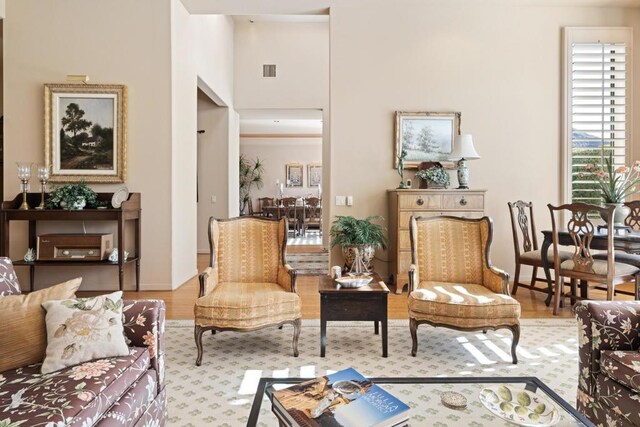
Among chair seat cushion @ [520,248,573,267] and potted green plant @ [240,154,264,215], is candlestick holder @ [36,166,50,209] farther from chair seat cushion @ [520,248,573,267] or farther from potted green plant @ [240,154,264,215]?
potted green plant @ [240,154,264,215]

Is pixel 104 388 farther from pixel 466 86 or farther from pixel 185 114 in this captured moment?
pixel 466 86

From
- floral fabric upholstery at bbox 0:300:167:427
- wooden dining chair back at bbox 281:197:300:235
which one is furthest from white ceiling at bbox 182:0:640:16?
wooden dining chair back at bbox 281:197:300:235

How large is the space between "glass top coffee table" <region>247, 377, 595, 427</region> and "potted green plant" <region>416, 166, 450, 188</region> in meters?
3.39

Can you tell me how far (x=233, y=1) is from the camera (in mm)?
5008

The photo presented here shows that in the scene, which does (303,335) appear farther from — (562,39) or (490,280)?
(562,39)

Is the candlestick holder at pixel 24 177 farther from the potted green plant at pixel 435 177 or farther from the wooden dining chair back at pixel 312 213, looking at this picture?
the wooden dining chair back at pixel 312 213

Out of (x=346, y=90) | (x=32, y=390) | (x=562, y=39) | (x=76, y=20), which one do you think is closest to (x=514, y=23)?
(x=562, y=39)

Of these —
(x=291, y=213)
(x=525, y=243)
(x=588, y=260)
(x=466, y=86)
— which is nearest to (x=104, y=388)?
(x=588, y=260)

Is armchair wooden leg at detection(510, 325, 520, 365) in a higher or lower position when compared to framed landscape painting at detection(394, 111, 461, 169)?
lower

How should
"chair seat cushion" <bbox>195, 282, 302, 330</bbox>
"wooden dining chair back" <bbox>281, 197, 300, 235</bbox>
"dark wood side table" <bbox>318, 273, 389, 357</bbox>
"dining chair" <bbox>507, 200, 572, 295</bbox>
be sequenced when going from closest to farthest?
"chair seat cushion" <bbox>195, 282, 302, 330</bbox> < "dark wood side table" <bbox>318, 273, 389, 357</bbox> < "dining chair" <bbox>507, 200, 572, 295</bbox> < "wooden dining chair back" <bbox>281, 197, 300, 235</bbox>

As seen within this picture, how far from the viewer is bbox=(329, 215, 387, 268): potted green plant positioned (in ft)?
15.8

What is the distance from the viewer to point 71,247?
4383 millimetres

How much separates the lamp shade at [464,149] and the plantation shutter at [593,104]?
1.52m

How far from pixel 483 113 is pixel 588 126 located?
1.38 meters
